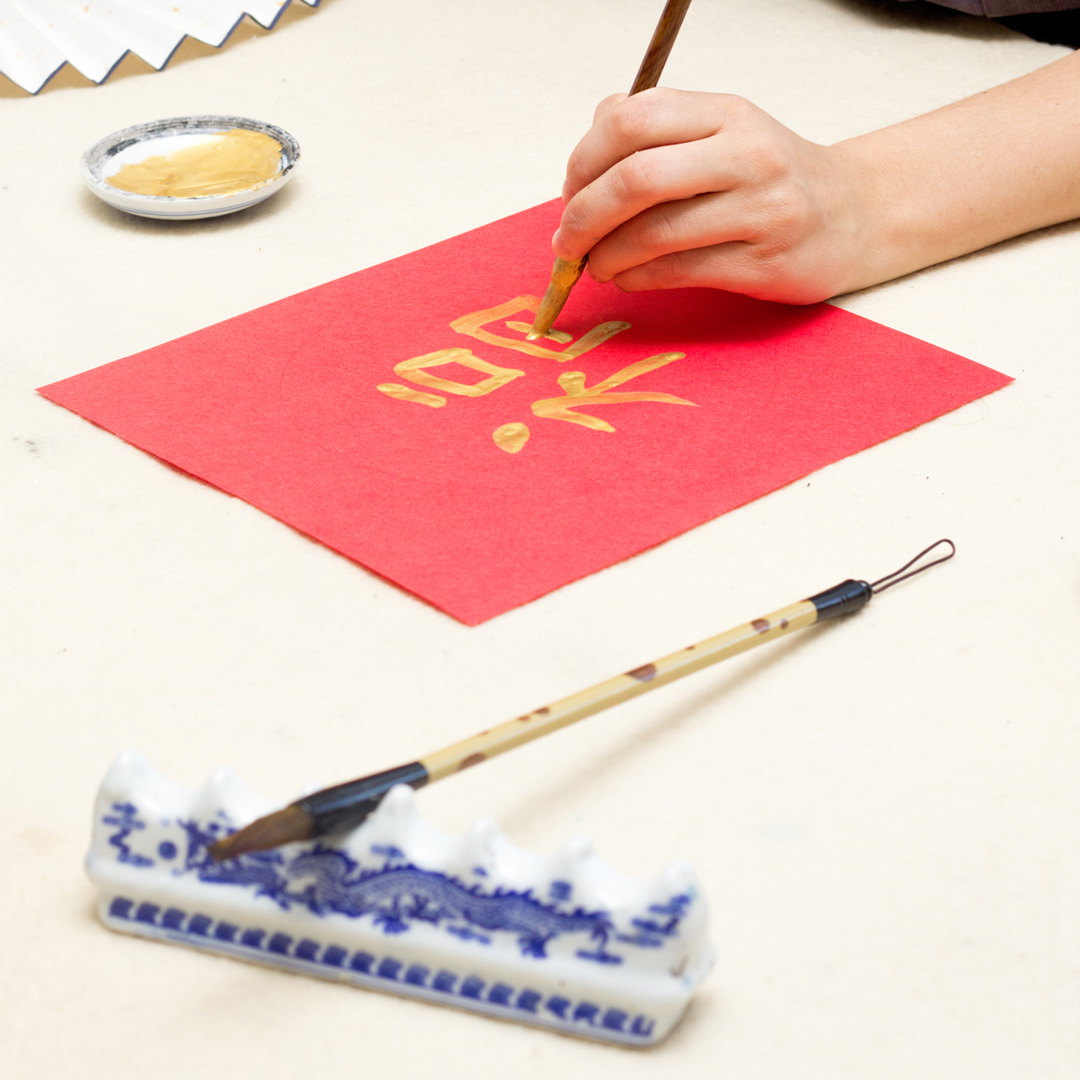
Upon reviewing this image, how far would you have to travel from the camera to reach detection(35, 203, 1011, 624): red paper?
21.4 inches

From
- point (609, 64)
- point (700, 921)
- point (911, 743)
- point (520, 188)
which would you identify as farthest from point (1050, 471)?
point (609, 64)

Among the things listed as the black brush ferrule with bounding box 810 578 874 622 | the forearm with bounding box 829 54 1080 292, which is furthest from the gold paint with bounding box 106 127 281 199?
the black brush ferrule with bounding box 810 578 874 622

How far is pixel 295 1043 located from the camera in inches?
13.3

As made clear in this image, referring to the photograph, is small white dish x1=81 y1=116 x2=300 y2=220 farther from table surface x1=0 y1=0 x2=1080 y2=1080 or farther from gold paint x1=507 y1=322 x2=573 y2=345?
gold paint x1=507 y1=322 x2=573 y2=345

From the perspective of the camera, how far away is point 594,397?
65 centimetres

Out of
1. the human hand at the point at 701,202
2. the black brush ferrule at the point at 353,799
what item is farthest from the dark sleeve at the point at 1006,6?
the black brush ferrule at the point at 353,799

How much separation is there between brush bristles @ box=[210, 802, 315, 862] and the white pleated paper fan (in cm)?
95

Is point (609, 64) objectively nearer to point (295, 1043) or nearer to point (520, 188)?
point (520, 188)

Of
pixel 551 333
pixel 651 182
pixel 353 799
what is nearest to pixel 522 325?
pixel 551 333

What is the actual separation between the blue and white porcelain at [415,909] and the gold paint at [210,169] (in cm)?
61

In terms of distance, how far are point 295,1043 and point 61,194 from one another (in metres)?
0.76

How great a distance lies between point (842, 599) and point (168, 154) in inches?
26.7

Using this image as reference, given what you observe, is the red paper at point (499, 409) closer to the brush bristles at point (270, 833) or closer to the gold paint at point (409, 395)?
the gold paint at point (409, 395)

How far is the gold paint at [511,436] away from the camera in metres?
0.60
